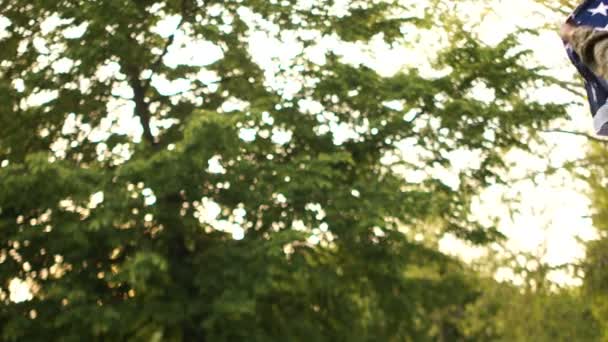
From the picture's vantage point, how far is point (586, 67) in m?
5.95

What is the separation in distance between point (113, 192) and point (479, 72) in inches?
263

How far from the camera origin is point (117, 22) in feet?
46.0

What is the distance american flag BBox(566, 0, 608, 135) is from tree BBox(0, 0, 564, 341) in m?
6.19

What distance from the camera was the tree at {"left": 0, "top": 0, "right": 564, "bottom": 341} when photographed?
40.6ft

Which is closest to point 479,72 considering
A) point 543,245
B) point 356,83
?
point 356,83

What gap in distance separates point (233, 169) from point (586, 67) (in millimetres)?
7881

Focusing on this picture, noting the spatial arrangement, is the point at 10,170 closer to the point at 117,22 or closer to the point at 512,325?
the point at 117,22

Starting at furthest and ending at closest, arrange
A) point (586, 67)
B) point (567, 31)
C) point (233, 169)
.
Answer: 1. point (233, 169)
2. point (586, 67)
3. point (567, 31)

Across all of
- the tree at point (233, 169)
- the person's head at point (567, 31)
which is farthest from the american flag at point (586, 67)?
the tree at point (233, 169)

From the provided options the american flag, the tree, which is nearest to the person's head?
the american flag

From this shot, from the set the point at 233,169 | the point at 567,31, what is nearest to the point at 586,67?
the point at 567,31

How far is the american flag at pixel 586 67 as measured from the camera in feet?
19.7

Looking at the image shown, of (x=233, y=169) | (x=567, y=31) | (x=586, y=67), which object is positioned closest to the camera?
(x=567, y=31)

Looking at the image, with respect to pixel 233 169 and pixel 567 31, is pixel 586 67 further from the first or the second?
pixel 233 169
